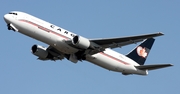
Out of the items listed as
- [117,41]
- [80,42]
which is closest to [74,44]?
[80,42]

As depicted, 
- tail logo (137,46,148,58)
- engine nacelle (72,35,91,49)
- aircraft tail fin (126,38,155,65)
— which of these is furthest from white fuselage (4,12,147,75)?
tail logo (137,46,148,58)

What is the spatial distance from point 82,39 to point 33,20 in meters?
5.19

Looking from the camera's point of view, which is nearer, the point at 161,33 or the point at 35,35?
the point at 161,33

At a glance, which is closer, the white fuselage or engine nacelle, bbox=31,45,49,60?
the white fuselage

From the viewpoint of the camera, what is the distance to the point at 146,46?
52312 mm

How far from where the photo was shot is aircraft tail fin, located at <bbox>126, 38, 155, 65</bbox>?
50625 mm

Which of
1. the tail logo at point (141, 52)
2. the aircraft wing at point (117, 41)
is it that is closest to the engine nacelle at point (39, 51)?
→ the aircraft wing at point (117, 41)

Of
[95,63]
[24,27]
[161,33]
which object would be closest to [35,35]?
[24,27]

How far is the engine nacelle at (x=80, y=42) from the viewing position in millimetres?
42281

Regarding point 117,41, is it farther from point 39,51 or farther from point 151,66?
point 39,51

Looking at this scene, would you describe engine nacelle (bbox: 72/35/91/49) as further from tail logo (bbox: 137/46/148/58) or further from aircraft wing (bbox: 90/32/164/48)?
tail logo (bbox: 137/46/148/58)

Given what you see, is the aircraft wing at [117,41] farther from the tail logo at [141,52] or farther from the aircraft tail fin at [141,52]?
the tail logo at [141,52]

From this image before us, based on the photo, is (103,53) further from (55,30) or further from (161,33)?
(161,33)

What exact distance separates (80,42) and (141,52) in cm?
1190
